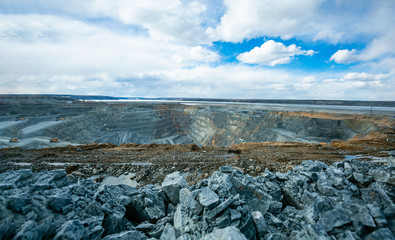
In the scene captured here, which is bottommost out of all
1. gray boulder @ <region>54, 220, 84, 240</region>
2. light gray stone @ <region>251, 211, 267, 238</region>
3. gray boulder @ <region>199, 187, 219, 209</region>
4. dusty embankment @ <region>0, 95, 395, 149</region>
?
dusty embankment @ <region>0, 95, 395, 149</region>

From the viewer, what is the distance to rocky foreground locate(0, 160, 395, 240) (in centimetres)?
358

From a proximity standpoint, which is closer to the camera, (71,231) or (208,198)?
(71,231)

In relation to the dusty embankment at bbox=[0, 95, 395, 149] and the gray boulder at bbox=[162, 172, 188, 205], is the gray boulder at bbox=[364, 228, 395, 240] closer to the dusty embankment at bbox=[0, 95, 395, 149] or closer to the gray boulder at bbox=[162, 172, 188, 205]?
the gray boulder at bbox=[162, 172, 188, 205]

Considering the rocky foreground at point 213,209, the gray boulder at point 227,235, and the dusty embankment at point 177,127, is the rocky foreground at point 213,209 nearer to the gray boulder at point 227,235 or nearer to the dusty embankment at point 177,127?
the gray boulder at point 227,235

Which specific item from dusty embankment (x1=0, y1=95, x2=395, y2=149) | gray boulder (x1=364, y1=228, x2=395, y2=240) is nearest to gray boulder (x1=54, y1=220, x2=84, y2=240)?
gray boulder (x1=364, y1=228, x2=395, y2=240)

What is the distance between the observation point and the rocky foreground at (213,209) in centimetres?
358

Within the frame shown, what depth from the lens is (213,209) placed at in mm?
4293

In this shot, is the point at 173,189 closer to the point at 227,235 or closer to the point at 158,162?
the point at 227,235

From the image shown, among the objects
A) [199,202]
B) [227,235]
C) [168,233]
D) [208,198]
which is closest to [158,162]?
[168,233]

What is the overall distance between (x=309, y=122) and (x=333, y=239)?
114 feet

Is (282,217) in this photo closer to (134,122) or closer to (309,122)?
(309,122)

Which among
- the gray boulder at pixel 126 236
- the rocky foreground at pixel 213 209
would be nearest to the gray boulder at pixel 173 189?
the rocky foreground at pixel 213 209

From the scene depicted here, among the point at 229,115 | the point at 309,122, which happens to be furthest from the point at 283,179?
the point at 229,115

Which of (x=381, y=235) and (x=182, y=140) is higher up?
(x=381, y=235)
